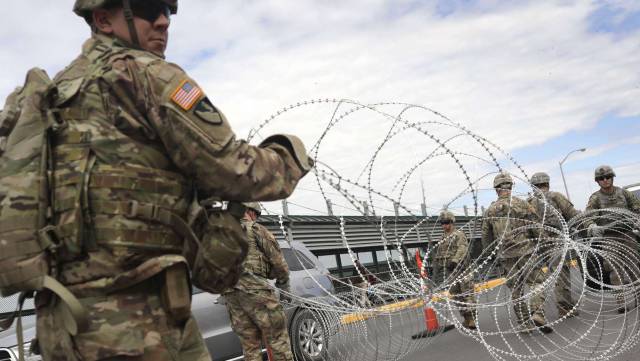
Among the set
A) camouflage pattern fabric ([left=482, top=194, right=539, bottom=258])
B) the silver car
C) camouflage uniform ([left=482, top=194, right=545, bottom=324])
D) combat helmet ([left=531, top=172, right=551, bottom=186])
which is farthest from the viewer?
combat helmet ([left=531, top=172, right=551, bottom=186])

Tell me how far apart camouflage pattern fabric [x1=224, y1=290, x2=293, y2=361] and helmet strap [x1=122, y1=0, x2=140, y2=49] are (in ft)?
14.9

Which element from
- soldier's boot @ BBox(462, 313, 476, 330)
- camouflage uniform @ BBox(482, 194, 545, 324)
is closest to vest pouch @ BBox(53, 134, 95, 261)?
camouflage uniform @ BBox(482, 194, 545, 324)

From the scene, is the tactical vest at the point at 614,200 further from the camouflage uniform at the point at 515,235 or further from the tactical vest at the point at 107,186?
the tactical vest at the point at 107,186

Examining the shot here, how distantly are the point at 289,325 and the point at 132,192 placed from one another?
614cm

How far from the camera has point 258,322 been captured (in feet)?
22.0

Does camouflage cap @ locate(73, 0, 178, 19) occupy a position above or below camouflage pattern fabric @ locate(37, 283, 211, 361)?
above

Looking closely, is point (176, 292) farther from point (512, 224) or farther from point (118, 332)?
point (512, 224)

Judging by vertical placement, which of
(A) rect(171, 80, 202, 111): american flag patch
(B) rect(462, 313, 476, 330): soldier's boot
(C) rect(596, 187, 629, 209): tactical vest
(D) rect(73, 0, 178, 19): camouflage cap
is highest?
(D) rect(73, 0, 178, 19): camouflage cap

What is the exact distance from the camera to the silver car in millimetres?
6592

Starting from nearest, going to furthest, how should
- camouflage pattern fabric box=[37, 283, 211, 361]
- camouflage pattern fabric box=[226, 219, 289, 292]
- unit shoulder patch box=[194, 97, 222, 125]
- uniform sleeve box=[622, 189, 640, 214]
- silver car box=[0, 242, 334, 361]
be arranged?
camouflage pattern fabric box=[37, 283, 211, 361], unit shoulder patch box=[194, 97, 222, 125], silver car box=[0, 242, 334, 361], camouflage pattern fabric box=[226, 219, 289, 292], uniform sleeve box=[622, 189, 640, 214]

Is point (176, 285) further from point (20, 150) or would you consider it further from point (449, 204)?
point (449, 204)

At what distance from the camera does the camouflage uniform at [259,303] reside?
669 cm

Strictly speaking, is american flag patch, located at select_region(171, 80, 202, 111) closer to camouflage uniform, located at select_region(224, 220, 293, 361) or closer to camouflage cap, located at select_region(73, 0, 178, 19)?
camouflage cap, located at select_region(73, 0, 178, 19)

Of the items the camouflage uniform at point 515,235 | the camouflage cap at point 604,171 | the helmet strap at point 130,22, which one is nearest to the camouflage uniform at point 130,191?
the helmet strap at point 130,22
